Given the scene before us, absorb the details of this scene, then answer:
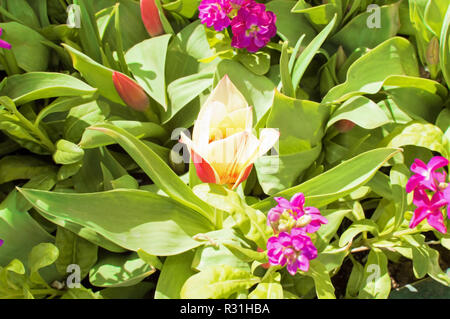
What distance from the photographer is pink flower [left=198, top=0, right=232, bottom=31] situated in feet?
3.92

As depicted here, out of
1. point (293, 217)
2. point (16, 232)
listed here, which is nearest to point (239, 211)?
point (293, 217)

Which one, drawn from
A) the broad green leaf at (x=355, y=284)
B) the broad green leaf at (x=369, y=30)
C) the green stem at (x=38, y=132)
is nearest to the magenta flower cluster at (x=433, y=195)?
the broad green leaf at (x=355, y=284)

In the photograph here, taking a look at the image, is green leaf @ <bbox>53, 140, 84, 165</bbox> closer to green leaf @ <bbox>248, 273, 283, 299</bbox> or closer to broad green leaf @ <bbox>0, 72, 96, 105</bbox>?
broad green leaf @ <bbox>0, 72, 96, 105</bbox>

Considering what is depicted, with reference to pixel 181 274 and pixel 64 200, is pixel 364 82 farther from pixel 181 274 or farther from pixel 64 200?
pixel 64 200

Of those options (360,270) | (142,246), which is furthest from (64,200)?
(360,270)

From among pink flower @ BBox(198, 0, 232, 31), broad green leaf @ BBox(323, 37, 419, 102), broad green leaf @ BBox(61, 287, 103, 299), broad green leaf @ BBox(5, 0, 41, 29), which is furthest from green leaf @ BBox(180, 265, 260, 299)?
broad green leaf @ BBox(5, 0, 41, 29)

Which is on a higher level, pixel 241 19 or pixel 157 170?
pixel 241 19

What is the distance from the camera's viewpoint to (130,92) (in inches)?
47.7

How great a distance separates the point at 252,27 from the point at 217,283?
0.66 m

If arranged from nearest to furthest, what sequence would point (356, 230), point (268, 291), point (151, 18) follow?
point (268, 291) < point (356, 230) < point (151, 18)

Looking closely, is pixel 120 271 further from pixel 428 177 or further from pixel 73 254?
pixel 428 177

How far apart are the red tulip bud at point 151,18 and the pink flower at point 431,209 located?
843mm

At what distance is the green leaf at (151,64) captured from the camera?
1.23 metres

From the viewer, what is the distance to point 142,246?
40.6 inches
